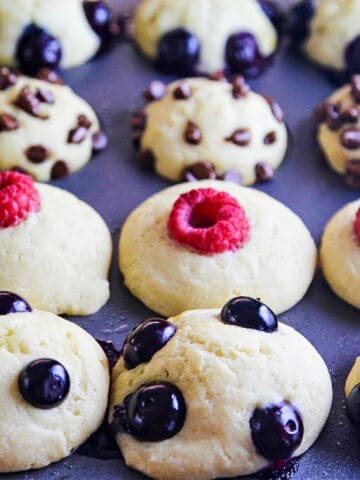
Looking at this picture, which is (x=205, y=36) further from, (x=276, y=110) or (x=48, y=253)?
(x=48, y=253)

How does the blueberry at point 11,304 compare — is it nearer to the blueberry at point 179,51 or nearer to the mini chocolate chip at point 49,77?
the mini chocolate chip at point 49,77

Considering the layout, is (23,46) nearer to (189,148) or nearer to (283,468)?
(189,148)

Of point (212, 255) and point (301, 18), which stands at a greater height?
point (301, 18)

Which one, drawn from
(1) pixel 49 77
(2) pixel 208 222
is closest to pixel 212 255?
(2) pixel 208 222

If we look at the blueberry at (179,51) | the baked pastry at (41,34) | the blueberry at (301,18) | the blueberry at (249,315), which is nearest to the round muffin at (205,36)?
the blueberry at (179,51)

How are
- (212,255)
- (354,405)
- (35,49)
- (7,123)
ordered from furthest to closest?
(35,49) < (7,123) < (212,255) < (354,405)

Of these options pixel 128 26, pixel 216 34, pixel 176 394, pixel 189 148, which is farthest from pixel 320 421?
pixel 128 26
